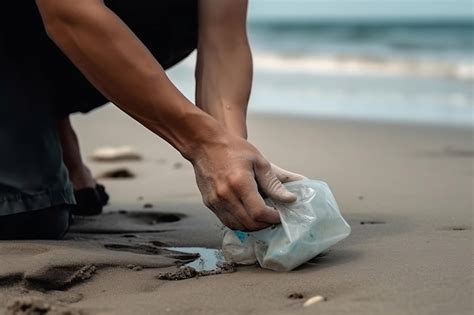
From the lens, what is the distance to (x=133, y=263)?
2.12m

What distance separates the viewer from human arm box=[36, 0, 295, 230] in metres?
1.91

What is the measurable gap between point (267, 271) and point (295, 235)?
0.11 metres

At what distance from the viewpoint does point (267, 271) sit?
2.01 m

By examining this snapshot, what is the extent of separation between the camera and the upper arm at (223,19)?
2268 mm

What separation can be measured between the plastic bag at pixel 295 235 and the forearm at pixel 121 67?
0.85 ft

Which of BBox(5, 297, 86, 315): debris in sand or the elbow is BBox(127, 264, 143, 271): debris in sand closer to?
BBox(5, 297, 86, 315): debris in sand

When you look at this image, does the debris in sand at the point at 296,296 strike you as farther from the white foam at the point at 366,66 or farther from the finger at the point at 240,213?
the white foam at the point at 366,66

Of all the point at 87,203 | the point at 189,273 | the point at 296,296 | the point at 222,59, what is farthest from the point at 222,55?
the point at 87,203

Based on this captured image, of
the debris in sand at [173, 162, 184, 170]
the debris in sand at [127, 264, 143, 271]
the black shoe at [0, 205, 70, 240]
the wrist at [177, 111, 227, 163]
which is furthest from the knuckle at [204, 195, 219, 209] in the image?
the debris in sand at [173, 162, 184, 170]

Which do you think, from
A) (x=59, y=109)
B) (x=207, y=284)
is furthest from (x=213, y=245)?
(x=59, y=109)

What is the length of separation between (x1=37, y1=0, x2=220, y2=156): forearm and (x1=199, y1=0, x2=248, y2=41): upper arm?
1.24 feet

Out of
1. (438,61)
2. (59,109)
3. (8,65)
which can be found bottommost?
(438,61)

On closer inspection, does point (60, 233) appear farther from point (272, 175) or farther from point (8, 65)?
point (272, 175)

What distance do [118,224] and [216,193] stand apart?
0.86 metres
